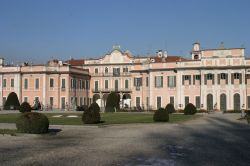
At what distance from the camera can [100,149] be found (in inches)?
559

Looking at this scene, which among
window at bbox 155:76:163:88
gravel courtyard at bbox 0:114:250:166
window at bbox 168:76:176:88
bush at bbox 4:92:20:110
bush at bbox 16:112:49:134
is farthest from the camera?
window at bbox 155:76:163:88

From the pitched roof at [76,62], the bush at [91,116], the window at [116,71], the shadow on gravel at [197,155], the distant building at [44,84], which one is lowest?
the shadow on gravel at [197,155]

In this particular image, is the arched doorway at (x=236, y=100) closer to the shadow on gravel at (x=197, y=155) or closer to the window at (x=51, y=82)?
the window at (x=51, y=82)

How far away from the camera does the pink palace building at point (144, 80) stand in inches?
2400

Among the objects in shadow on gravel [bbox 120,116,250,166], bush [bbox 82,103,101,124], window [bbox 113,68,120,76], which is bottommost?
shadow on gravel [bbox 120,116,250,166]

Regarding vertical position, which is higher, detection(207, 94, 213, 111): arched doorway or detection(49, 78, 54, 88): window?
detection(49, 78, 54, 88): window

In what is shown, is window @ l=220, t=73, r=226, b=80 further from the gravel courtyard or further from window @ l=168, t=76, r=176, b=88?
the gravel courtyard

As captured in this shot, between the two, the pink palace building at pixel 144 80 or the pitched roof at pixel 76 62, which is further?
the pitched roof at pixel 76 62

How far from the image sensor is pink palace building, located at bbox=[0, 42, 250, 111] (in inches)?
2400

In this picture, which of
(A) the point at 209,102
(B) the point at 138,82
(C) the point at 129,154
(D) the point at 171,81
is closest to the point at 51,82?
(B) the point at 138,82

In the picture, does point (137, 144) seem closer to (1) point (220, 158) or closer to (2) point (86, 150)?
(2) point (86, 150)

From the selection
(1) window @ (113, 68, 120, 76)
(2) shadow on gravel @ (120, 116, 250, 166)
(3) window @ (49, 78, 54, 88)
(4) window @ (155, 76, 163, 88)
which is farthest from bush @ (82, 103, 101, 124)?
(1) window @ (113, 68, 120, 76)

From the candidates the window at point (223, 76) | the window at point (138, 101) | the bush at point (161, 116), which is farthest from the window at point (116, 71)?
the bush at point (161, 116)

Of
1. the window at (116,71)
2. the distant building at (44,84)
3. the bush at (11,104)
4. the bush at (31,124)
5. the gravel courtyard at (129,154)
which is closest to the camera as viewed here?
the gravel courtyard at (129,154)
